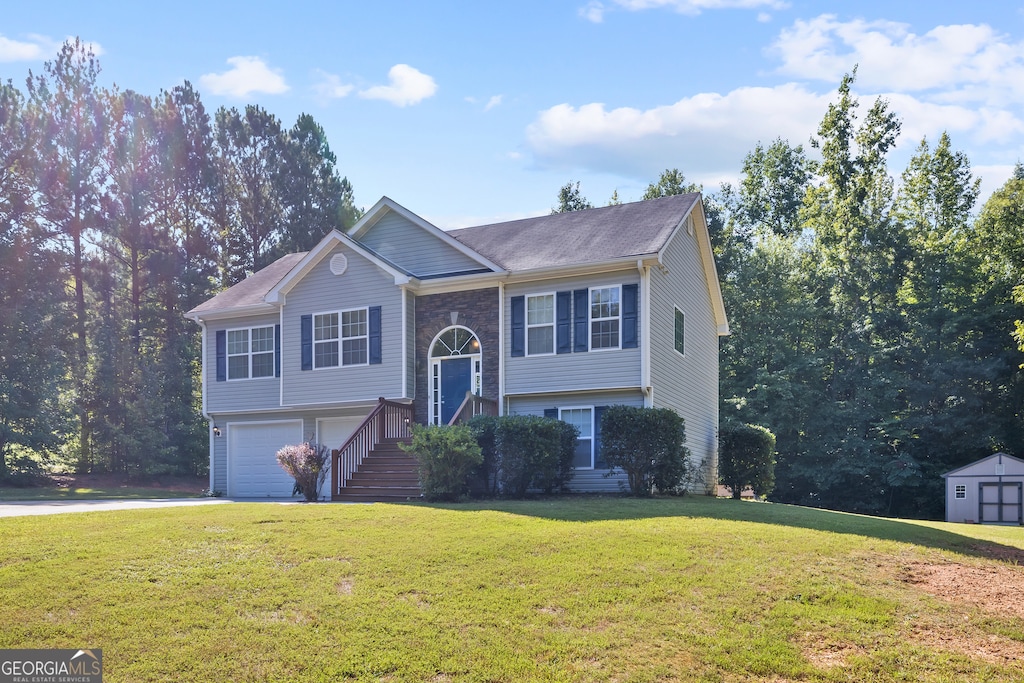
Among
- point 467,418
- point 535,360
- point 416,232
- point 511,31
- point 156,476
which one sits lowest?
point 156,476

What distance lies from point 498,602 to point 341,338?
13312 millimetres

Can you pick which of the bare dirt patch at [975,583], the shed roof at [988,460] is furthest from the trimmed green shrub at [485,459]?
the shed roof at [988,460]

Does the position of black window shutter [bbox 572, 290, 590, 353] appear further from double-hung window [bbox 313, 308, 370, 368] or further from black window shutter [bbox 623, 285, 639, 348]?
double-hung window [bbox 313, 308, 370, 368]

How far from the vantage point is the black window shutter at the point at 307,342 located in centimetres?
2238

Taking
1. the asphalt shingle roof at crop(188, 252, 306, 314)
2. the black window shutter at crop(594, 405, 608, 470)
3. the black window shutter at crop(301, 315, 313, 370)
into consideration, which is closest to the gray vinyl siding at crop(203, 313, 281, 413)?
the asphalt shingle roof at crop(188, 252, 306, 314)

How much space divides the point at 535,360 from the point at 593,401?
1.55 m

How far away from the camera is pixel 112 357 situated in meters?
34.6

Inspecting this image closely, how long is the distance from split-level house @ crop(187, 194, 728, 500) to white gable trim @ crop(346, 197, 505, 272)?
5 cm

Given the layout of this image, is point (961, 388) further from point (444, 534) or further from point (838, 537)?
point (444, 534)

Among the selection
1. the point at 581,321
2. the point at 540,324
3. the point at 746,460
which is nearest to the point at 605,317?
the point at 581,321

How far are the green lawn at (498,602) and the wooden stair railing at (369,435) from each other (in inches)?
214

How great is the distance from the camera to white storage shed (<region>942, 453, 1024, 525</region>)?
23859 mm

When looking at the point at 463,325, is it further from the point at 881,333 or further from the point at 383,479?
the point at 881,333

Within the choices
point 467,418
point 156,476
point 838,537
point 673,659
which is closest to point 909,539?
point 838,537
